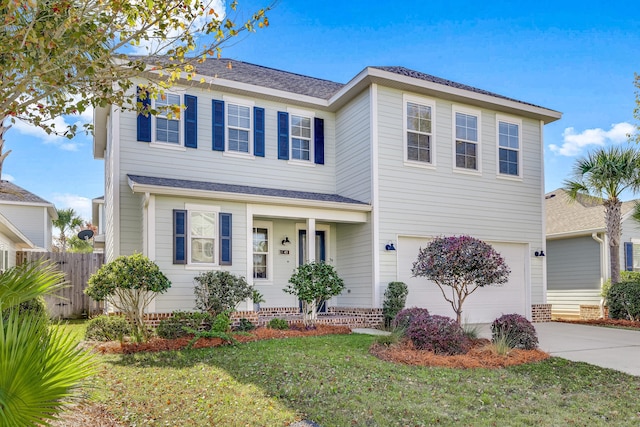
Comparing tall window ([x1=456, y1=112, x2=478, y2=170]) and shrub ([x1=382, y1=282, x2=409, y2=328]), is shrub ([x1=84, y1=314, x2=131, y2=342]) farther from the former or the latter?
tall window ([x1=456, y1=112, x2=478, y2=170])

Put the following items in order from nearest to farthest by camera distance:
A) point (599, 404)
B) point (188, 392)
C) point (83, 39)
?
point (83, 39) < point (599, 404) < point (188, 392)

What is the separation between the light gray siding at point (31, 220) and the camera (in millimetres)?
22031

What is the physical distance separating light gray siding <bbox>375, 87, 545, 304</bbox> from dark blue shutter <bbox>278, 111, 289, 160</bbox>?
2.64 metres

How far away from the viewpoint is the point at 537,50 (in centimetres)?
1536

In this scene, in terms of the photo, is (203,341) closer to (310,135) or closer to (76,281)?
(310,135)

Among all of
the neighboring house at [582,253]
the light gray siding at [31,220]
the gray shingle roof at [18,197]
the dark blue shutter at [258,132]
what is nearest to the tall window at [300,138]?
the dark blue shutter at [258,132]

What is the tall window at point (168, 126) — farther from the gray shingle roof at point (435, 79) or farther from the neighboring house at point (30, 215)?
the neighboring house at point (30, 215)

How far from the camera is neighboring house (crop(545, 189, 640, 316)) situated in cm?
1767

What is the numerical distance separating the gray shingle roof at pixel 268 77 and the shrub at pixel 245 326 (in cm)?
614

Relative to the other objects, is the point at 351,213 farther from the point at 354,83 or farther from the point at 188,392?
the point at 188,392

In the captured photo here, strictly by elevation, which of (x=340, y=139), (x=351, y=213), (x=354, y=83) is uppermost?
(x=354, y=83)

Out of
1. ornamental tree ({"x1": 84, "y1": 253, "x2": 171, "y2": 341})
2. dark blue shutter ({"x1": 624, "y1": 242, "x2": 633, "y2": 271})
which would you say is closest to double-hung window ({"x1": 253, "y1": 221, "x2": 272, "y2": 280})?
ornamental tree ({"x1": 84, "y1": 253, "x2": 171, "y2": 341})

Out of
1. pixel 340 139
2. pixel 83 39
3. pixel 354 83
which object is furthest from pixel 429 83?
pixel 83 39

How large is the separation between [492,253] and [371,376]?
13.2 feet
